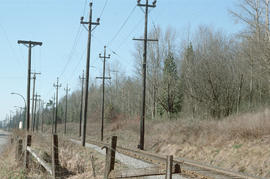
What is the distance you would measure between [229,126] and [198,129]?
3777mm

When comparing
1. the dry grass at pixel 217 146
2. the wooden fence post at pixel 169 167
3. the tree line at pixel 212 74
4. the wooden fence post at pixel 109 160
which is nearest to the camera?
the wooden fence post at pixel 169 167

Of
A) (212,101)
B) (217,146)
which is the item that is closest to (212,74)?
(212,101)

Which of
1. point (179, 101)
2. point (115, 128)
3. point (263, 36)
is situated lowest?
point (115, 128)

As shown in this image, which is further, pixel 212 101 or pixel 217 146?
pixel 212 101

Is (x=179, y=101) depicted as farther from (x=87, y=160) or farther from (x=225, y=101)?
(x=87, y=160)

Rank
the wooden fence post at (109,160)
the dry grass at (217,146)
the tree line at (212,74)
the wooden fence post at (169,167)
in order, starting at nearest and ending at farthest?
1. the wooden fence post at (169,167)
2. the wooden fence post at (109,160)
3. the dry grass at (217,146)
4. the tree line at (212,74)

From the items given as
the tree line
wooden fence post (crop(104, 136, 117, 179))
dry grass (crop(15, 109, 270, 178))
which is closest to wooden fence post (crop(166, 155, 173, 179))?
wooden fence post (crop(104, 136, 117, 179))

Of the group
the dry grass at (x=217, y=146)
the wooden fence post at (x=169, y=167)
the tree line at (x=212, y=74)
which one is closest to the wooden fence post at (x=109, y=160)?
the dry grass at (x=217, y=146)

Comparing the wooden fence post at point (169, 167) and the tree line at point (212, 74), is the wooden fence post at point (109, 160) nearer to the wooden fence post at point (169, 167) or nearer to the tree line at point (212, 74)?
A: the wooden fence post at point (169, 167)

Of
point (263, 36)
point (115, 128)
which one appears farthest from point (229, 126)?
point (115, 128)

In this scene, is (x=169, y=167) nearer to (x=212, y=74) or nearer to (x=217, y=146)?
(x=217, y=146)

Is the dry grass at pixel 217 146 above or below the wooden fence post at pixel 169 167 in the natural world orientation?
below

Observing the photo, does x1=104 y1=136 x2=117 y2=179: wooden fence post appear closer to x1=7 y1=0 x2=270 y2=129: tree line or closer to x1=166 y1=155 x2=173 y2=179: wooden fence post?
x1=166 y1=155 x2=173 y2=179: wooden fence post

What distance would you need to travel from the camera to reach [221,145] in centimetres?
1823
